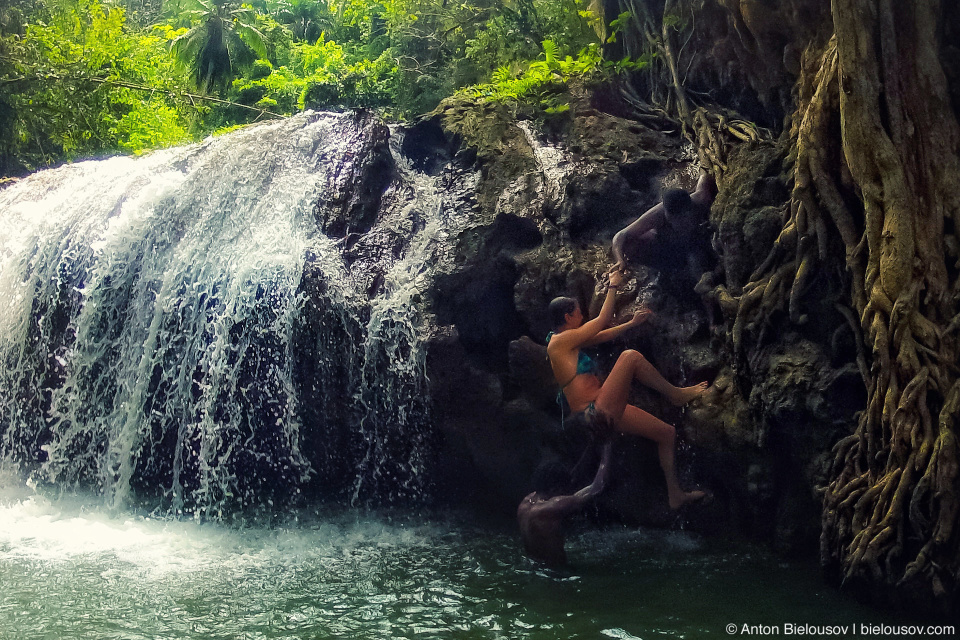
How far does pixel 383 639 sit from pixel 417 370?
2.49 meters

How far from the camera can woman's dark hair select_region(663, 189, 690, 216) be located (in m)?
5.90

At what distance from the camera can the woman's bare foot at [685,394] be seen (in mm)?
5555

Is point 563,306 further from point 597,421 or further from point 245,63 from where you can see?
point 245,63

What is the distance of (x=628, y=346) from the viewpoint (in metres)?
5.86

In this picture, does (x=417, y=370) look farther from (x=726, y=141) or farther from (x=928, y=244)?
(x=928, y=244)

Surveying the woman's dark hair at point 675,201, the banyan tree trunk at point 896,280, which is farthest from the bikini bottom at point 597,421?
the woman's dark hair at point 675,201

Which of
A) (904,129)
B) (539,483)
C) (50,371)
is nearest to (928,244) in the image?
(904,129)

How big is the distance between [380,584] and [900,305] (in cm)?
359

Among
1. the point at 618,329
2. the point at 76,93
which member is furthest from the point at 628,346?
the point at 76,93

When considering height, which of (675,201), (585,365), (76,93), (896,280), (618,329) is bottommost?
(585,365)

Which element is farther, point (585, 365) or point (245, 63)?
point (245, 63)

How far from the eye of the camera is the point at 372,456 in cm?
653

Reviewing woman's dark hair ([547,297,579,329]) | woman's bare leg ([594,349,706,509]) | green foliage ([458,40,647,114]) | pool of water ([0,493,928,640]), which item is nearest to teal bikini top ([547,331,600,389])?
woman's bare leg ([594,349,706,509])

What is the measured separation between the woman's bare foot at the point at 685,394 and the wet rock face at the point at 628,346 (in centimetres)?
10
